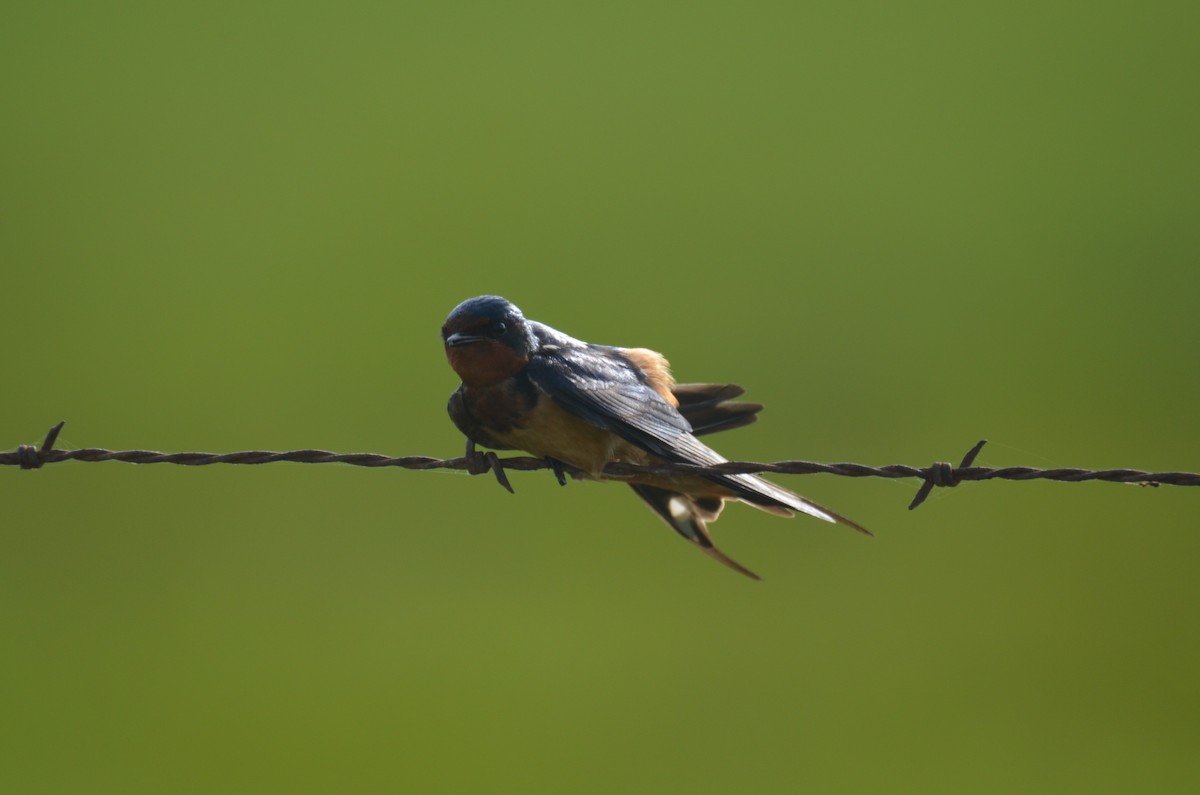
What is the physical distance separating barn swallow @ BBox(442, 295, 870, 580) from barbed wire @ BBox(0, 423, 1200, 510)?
9 cm

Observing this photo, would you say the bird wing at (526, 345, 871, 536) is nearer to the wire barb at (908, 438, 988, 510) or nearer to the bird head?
the bird head

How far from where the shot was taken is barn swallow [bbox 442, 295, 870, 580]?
376 cm

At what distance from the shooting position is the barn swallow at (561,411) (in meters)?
3.76

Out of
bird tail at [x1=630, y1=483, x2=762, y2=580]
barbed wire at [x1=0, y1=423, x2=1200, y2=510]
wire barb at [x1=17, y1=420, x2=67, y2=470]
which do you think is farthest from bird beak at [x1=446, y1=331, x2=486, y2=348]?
wire barb at [x1=17, y1=420, x2=67, y2=470]

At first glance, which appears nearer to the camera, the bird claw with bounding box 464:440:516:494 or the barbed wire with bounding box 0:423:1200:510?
the barbed wire with bounding box 0:423:1200:510

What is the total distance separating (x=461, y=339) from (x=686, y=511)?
0.99 m

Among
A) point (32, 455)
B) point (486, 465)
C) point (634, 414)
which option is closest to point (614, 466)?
point (634, 414)

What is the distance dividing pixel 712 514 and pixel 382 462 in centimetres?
136

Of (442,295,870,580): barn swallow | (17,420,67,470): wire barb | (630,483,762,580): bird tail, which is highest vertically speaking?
(442,295,870,580): barn swallow

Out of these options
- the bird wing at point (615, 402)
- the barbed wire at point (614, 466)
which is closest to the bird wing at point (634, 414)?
the bird wing at point (615, 402)

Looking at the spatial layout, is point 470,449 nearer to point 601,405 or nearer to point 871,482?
point 601,405

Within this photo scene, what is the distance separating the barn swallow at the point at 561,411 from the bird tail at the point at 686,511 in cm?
19

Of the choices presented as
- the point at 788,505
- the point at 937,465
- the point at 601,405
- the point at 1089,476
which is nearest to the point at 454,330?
the point at 601,405

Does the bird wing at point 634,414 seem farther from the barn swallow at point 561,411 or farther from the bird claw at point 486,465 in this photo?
the bird claw at point 486,465
